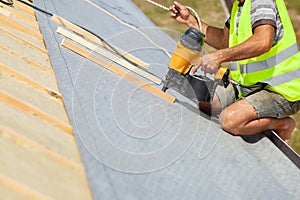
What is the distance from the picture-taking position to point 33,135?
1.53 metres

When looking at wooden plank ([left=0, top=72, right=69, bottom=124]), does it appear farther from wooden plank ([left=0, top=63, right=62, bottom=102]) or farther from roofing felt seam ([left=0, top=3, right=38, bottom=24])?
roofing felt seam ([left=0, top=3, right=38, bottom=24])

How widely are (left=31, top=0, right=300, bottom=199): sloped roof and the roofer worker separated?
139 millimetres

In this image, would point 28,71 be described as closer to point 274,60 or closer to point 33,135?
point 33,135

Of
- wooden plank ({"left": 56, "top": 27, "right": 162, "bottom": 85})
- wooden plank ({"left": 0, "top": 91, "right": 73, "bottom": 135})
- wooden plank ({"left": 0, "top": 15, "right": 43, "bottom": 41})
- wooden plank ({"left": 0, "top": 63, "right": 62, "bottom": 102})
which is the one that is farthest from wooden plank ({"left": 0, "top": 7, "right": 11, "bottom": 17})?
wooden plank ({"left": 0, "top": 91, "right": 73, "bottom": 135})

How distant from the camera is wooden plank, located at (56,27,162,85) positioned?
3043 millimetres

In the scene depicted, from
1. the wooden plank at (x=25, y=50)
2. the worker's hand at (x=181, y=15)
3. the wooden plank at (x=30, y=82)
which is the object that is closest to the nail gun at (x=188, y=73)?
the worker's hand at (x=181, y=15)

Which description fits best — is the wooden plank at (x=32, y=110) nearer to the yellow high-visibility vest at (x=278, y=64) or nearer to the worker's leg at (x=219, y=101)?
the worker's leg at (x=219, y=101)

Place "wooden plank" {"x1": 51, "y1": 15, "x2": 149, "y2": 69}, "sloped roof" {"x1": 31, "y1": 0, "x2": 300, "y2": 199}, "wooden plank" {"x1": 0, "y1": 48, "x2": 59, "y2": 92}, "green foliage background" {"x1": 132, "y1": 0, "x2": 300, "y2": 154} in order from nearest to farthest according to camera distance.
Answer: "sloped roof" {"x1": 31, "y1": 0, "x2": 300, "y2": 199} < "wooden plank" {"x1": 0, "y1": 48, "x2": 59, "y2": 92} < "wooden plank" {"x1": 51, "y1": 15, "x2": 149, "y2": 69} < "green foliage background" {"x1": 132, "y1": 0, "x2": 300, "y2": 154}

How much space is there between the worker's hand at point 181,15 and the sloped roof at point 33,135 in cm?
144

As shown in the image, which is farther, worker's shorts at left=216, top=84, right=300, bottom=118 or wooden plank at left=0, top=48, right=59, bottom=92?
worker's shorts at left=216, top=84, right=300, bottom=118

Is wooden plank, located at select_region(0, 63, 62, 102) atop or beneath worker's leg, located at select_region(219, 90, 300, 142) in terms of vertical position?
beneath

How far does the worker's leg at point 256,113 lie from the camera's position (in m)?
2.96

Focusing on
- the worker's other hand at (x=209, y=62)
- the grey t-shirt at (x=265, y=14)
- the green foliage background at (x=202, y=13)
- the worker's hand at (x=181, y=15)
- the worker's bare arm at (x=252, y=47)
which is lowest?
the green foliage background at (x=202, y=13)

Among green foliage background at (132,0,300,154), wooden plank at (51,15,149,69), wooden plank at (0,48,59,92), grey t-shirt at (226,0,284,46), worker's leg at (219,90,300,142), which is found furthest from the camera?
green foliage background at (132,0,300,154)
